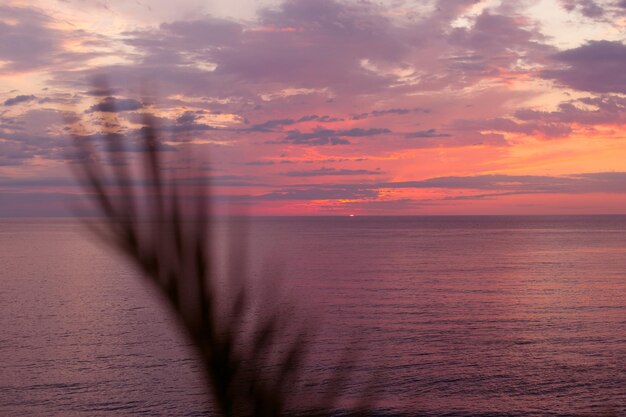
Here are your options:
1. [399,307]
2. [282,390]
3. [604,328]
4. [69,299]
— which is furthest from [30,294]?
[282,390]

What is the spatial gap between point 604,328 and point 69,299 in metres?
45.0

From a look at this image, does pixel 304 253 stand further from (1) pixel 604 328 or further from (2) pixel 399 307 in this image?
(1) pixel 604 328

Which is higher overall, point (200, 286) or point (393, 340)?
point (200, 286)

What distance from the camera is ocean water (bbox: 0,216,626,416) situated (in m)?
29.9

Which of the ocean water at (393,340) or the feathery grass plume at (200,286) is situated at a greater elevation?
the feathery grass plume at (200,286)

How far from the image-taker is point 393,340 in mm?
39156

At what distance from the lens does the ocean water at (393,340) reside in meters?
29.9

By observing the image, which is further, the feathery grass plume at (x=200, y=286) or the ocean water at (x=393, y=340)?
the ocean water at (x=393, y=340)

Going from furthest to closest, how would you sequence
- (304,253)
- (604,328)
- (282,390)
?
1. (304,253)
2. (604,328)
3. (282,390)

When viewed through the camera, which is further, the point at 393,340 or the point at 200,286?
the point at 393,340

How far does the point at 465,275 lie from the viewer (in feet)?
234

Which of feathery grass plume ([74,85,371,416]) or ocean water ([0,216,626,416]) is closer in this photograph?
feathery grass plume ([74,85,371,416])

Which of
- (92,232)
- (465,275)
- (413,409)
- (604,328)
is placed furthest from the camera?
(465,275)

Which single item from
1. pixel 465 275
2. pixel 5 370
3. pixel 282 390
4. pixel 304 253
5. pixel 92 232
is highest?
pixel 92 232
